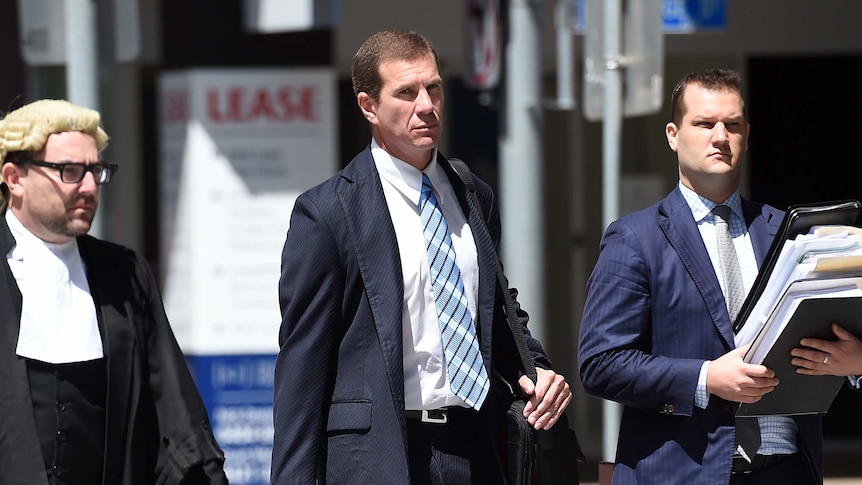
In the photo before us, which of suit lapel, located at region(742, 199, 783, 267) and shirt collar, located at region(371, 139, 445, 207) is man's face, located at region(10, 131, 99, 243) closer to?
shirt collar, located at region(371, 139, 445, 207)

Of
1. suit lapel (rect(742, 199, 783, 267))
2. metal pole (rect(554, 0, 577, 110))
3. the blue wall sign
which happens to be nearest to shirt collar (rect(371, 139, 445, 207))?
suit lapel (rect(742, 199, 783, 267))

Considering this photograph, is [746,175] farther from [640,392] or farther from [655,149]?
[640,392]

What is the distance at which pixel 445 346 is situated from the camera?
391 centimetres

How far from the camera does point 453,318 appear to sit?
393 cm

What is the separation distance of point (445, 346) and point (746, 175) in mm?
7991

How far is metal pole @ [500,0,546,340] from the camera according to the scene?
7562 millimetres

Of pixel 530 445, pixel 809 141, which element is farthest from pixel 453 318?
pixel 809 141

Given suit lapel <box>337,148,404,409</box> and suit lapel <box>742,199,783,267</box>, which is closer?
suit lapel <box>337,148,404,409</box>

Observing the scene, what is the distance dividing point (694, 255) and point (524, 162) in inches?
139

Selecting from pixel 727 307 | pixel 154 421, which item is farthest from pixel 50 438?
pixel 727 307

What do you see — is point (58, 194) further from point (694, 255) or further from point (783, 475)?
point (783, 475)

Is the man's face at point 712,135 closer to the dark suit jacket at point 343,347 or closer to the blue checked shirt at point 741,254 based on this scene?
the blue checked shirt at point 741,254

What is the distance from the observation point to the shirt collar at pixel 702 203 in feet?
13.9

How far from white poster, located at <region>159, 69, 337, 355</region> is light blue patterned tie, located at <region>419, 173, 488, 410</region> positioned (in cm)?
458
